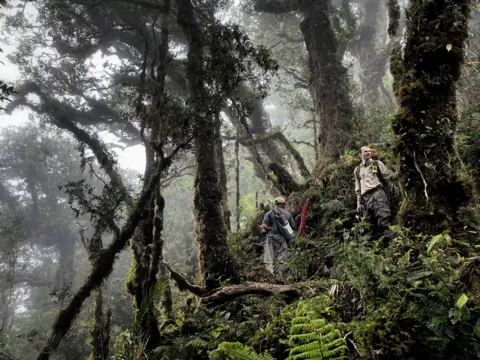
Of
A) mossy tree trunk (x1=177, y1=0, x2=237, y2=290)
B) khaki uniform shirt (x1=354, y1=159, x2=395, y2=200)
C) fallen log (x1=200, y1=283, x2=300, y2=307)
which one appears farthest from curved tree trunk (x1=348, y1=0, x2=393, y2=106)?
fallen log (x1=200, y1=283, x2=300, y2=307)

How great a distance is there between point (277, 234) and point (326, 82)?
25.5 ft

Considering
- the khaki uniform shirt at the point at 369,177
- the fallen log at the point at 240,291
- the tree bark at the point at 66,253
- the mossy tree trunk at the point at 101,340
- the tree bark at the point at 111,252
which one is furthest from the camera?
the tree bark at the point at 66,253

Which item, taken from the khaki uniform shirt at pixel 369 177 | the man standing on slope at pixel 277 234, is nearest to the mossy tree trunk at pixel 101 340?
the man standing on slope at pixel 277 234

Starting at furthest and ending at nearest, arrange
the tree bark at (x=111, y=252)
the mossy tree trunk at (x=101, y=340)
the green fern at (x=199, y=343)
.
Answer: the tree bark at (x=111, y=252)
the mossy tree trunk at (x=101, y=340)
the green fern at (x=199, y=343)

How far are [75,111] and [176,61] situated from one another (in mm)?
6336

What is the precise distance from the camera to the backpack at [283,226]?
782cm

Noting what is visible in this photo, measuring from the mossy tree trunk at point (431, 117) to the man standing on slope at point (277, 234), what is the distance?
3.34 metres

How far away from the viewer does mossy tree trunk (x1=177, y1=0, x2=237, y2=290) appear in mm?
6895

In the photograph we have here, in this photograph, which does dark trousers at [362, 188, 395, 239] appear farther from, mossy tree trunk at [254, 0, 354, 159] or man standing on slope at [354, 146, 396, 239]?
mossy tree trunk at [254, 0, 354, 159]

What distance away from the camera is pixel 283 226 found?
785cm

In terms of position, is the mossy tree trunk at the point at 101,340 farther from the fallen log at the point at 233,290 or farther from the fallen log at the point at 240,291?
the fallen log at the point at 240,291

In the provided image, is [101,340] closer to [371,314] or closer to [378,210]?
[371,314]

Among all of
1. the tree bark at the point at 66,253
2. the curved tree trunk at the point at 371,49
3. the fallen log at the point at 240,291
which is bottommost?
the fallen log at the point at 240,291

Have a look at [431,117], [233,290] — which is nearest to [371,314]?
[233,290]
